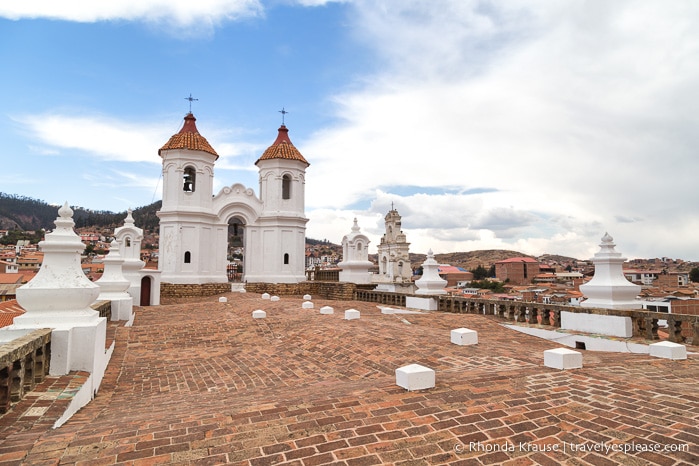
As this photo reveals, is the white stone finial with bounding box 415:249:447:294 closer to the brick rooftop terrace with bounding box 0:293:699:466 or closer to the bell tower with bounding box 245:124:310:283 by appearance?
the brick rooftop terrace with bounding box 0:293:699:466

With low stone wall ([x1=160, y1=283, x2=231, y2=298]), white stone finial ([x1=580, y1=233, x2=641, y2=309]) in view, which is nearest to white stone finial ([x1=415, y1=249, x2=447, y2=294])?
white stone finial ([x1=580, y1=233, x2=641, y2=309])

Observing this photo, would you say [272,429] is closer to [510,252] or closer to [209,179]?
→ [209,179]

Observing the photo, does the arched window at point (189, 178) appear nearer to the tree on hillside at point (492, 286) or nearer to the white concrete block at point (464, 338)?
the white concrete block at point (464, 338)

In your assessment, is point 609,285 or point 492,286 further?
point 492,286

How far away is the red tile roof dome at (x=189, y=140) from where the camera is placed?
24.4 meters

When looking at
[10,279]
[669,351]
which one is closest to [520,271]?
[10,279]

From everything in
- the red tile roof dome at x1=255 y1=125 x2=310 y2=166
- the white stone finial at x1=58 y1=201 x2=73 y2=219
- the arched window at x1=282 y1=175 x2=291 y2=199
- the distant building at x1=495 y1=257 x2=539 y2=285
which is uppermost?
the red tile roof dome at x1=255 y1=125 x2=310 y2=166

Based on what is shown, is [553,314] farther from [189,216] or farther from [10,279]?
[10,279]

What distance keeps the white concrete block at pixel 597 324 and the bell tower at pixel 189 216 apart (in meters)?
19.1

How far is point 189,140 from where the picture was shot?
81.0 ft

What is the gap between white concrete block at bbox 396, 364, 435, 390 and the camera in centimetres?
410

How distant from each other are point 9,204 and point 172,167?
6058 inches

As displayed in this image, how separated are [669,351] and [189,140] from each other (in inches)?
956

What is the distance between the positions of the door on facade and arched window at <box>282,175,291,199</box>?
10682 millimetres
